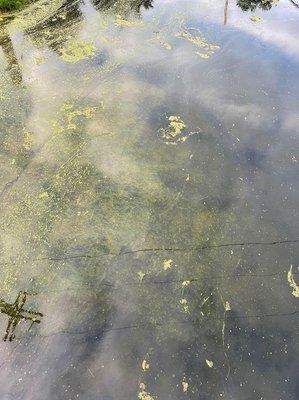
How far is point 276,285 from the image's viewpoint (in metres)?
3.12

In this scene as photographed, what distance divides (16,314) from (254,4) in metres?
6.25

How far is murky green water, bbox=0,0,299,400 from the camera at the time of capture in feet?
9.01

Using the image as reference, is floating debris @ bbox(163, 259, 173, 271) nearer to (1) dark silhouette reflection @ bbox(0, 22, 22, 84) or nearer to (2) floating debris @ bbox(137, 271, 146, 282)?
A: (2) floating debris @ bbox(137, 271, 146, 282)

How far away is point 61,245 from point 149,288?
89 cm

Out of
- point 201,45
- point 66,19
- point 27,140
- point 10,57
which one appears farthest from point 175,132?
point 66,19

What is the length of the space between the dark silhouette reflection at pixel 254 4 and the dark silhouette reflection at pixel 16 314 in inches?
230

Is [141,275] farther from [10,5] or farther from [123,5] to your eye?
[10,5]

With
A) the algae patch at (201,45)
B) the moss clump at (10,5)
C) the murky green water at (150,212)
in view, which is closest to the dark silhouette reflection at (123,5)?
the murky green water at (150,212)

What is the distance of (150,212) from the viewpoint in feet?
11.9

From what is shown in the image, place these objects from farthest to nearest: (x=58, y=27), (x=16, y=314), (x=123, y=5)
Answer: (x=123, y=5) → (x=58, y=27) → (x=16, y=314)

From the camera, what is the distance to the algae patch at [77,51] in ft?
17.9

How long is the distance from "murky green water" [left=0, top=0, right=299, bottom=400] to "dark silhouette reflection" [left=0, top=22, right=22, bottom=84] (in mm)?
26

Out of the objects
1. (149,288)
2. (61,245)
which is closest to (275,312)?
(149,288)

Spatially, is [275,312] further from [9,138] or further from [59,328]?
[9,138]
